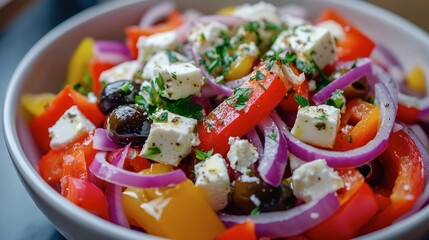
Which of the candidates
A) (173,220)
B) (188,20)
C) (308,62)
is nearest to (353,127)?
(308,62)

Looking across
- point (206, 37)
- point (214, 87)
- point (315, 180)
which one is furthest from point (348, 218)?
point (206, 37)

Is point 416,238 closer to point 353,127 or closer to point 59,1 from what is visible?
point 353,127

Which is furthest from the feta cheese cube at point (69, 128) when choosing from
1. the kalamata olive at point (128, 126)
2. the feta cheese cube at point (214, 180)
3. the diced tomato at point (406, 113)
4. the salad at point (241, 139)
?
the diced tomato at point (406, 113)

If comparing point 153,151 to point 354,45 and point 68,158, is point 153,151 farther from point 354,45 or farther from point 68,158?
point 354,45

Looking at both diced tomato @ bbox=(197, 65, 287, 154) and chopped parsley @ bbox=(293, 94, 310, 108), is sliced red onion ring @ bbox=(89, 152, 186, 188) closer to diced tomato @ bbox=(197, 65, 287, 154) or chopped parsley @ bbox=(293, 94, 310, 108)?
diced tomato @ bbox=(197, 65, 287, 154)

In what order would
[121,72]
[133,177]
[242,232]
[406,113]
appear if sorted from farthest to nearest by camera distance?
[121,72], [406,113], [133,177], [242,232]
